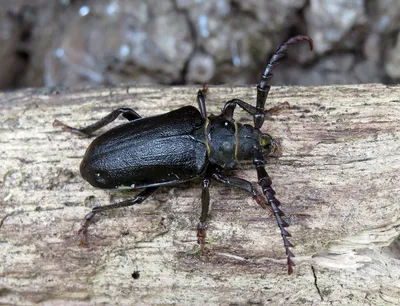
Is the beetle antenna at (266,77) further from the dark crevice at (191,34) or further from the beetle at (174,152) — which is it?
the dark crevice at (191,34)

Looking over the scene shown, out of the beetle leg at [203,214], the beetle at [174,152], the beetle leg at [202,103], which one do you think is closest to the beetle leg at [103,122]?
the beetle at [174,152]

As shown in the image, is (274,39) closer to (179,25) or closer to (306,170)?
(179,25)

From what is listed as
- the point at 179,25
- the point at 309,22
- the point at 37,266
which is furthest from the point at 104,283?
the point at 309,22

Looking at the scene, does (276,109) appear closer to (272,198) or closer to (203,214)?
(272,198)

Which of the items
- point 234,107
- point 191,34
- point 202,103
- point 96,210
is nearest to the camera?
point 96,210

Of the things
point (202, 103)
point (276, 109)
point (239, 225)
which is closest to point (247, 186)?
point (239, 225)

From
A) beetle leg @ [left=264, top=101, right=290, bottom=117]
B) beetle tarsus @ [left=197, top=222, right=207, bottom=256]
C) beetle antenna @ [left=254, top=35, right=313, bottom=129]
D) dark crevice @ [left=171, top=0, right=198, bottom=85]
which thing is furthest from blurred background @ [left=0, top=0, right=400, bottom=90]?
beetle tarsus @ [left=197, top=222, right=207, bottom=256]
